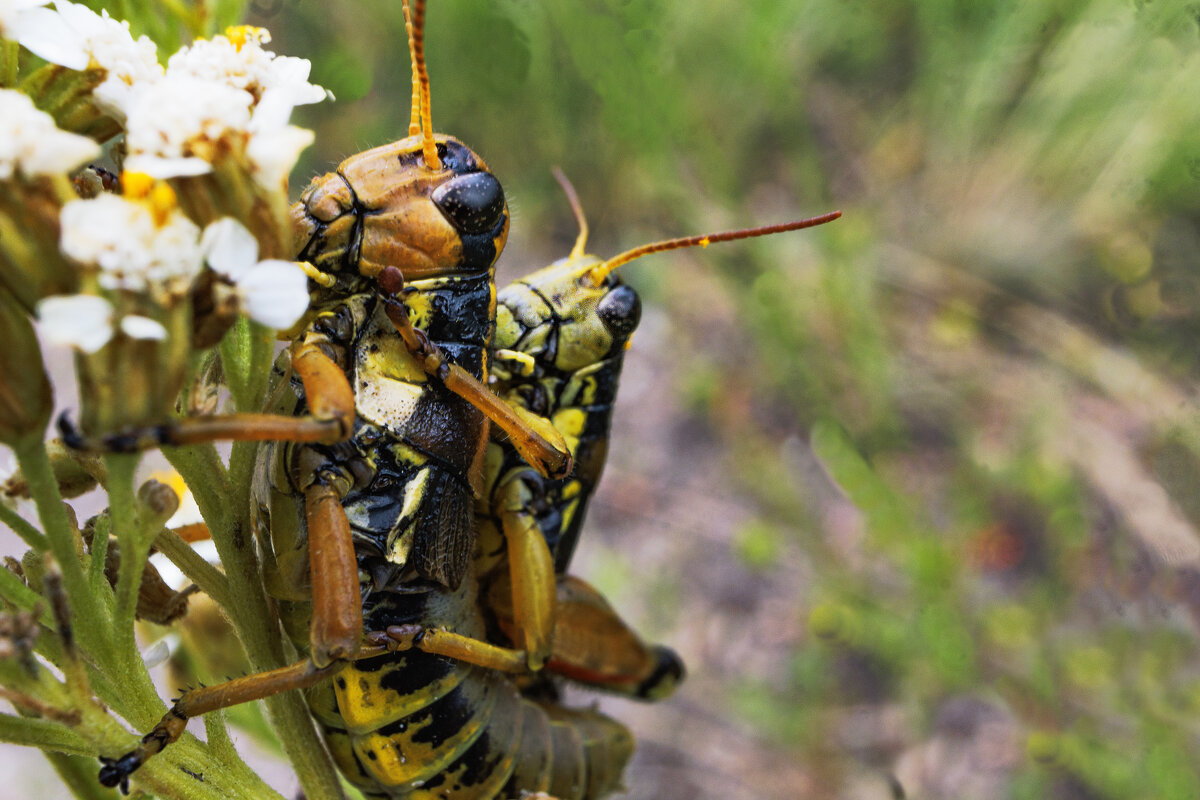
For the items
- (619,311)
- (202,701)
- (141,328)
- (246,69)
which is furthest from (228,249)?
(619,311)

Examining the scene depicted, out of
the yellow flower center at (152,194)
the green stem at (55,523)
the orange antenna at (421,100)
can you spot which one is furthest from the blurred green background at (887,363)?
the green stem at (55,523)

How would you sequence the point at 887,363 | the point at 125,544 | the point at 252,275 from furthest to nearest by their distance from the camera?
the point at 887,363
the point at 125,544
the point at 252,275

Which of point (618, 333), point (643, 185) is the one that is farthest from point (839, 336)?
point (618, 333)

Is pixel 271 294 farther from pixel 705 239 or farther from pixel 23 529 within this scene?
pixel 705 239

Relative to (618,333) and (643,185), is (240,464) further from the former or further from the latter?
(643,185)

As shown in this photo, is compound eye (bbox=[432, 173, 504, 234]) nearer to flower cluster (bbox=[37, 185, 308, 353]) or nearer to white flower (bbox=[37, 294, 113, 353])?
flower cluster (bbox=[37, 185, 308, 353])

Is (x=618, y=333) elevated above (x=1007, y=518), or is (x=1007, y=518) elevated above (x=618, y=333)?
(x=1007, y=518)

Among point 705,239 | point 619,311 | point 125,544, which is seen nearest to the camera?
point 125,544

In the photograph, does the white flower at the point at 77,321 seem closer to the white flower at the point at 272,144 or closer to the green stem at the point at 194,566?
the white flower at the point at 272,144
